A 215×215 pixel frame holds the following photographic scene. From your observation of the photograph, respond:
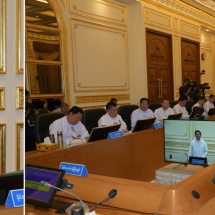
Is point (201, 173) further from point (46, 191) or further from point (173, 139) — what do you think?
point (173, 139)

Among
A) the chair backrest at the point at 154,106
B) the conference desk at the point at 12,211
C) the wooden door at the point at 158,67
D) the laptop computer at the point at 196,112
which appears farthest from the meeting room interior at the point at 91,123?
the wooden door at the point at 158,67

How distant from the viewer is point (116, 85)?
2.79 metres

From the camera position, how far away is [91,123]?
6.93 feet

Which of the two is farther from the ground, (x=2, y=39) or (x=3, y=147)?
(x=2, y=39)

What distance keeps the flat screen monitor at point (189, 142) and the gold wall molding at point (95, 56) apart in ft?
3.13

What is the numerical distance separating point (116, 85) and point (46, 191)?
2.14 metres

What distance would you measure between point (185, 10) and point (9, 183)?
3136mm

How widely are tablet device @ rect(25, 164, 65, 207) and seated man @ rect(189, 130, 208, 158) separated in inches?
23.1

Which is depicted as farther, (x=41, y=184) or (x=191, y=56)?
(x=191, y=56)

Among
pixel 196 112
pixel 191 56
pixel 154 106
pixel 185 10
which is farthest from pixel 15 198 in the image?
pixel 185 10

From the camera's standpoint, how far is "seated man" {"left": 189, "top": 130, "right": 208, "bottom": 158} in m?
1.11

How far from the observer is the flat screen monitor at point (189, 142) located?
1.09 metres

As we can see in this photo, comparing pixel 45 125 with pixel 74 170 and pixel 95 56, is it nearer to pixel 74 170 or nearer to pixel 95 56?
pixel 74 170

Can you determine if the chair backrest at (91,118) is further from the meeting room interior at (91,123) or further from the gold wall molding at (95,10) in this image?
the gold wall molding at (95,10)
